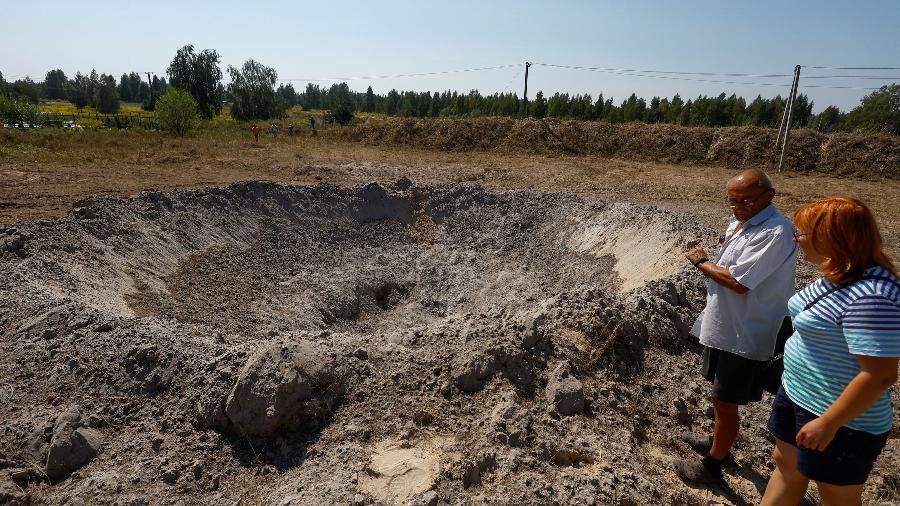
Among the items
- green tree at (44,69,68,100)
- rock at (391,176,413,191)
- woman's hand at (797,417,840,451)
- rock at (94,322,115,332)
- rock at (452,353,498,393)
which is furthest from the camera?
green tree at (44,69,68,100)

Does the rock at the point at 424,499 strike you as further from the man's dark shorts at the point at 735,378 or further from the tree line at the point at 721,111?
the tree line at the point at 721,111

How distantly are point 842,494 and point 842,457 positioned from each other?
209mm

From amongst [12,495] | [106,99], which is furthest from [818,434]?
[106,99]

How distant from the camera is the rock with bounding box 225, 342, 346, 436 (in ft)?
11.3

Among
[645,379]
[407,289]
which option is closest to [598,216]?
[407,289]

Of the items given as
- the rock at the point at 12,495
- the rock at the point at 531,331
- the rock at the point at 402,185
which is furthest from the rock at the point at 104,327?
the rock at the point at 402,185

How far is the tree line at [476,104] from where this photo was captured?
29.5 meters

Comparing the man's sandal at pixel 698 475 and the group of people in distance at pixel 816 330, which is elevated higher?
the group of people in distance at pixel 816 330

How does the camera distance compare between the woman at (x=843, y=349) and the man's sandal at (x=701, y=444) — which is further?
the man's sandal at (x=701, y=444)

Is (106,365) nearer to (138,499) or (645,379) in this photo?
(138,499)

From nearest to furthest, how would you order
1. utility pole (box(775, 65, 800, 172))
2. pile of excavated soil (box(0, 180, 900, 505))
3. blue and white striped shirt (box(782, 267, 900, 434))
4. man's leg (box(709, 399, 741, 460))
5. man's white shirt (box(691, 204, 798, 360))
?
blue and white striped shirt (box(782, 267, 900, 434))
man's white shirt (box(691, 204, 798, 360))
man's leg (box(709, 399, 741, 460))
pile of excavated soil (box(0, 180, 900, 505))
utility pole (box(775, 65, 800, 172))

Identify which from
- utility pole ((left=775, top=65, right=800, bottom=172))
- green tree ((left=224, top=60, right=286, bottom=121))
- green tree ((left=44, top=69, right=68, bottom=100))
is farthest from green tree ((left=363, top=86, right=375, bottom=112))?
utility pole ((left=775, top=65, right=800, bottom=172))

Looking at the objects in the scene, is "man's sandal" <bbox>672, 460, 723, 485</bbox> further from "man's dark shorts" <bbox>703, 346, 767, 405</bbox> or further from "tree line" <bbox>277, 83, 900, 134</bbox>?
"tree line" <bbox>277, 83, 900, 134</bbox>

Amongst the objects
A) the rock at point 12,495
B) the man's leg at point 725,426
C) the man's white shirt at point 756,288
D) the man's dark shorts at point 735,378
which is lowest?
the rock at point 12,495
